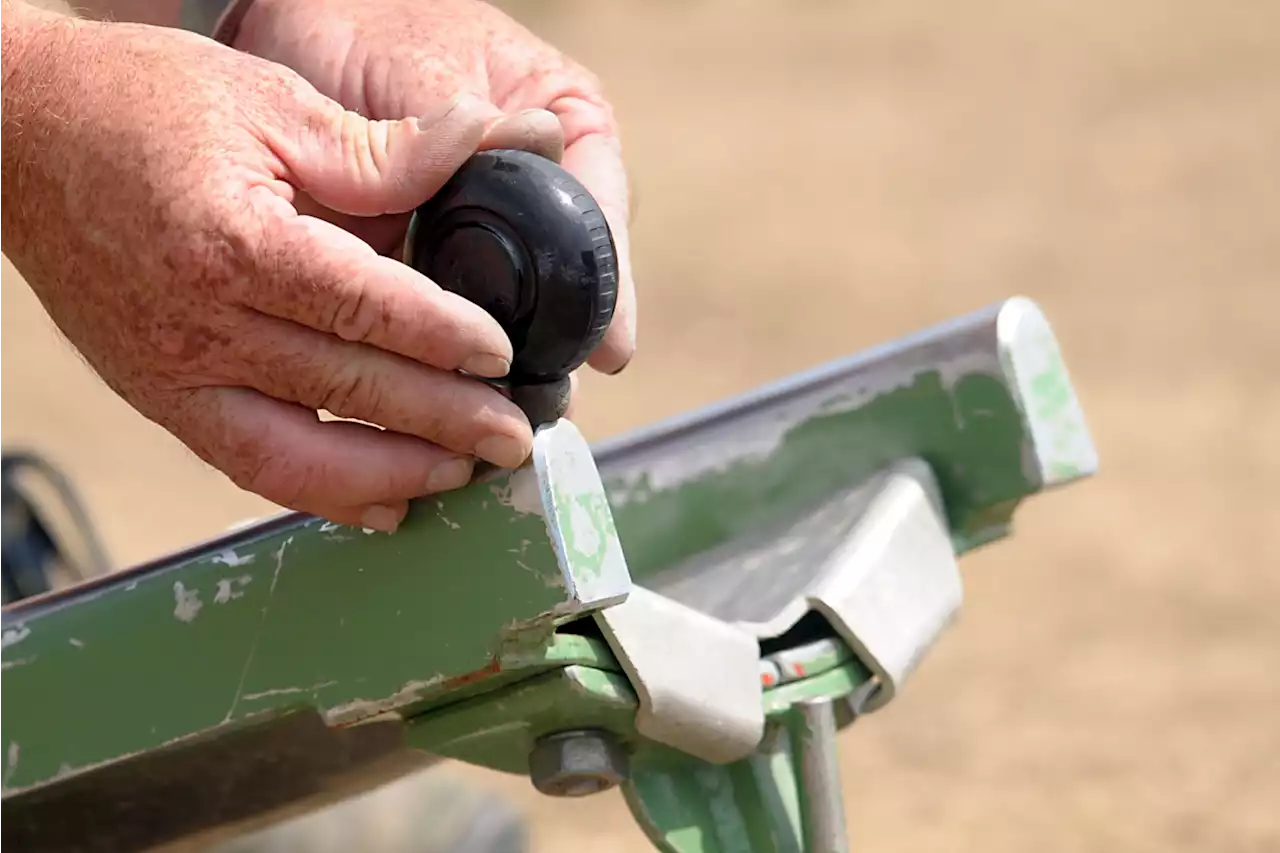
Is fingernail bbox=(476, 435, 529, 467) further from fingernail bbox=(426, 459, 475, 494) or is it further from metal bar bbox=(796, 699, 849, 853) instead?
metal bar bbox=(796, 699, 849, 853)

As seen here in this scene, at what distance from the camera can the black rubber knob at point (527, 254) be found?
74 centimetres

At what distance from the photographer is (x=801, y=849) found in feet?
3.05

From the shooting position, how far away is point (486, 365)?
75 cm

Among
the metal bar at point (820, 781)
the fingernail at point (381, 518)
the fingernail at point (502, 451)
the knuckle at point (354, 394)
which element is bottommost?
the metal bar at point (820, 781)

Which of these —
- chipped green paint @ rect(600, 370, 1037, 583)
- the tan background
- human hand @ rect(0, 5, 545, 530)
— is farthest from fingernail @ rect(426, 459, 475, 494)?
the tan background

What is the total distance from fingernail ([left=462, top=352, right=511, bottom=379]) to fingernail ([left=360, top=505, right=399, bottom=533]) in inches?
3.1

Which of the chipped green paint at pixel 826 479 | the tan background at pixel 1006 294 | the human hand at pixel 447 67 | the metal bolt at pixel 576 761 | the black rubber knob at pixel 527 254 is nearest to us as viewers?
the black rubber knob at pixel 527 254

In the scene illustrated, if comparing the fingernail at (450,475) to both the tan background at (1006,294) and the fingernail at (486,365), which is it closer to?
the fingernail at (486,365)

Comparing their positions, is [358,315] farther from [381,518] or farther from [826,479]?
[826,479]

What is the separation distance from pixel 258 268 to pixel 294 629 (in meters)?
0.18

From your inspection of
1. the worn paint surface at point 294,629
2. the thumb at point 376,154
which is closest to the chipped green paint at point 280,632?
the worn paint surface at point 294,629

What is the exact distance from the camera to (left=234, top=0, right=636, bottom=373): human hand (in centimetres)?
101

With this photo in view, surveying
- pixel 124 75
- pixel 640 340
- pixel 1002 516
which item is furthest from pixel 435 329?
pixel 640 340

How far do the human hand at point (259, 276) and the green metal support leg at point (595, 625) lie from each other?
0.04 m
